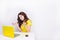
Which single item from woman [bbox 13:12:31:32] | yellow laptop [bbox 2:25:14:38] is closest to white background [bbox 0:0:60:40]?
woman [bbox 13:12:31:32]

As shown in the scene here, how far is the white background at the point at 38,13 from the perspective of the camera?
63.9 inches

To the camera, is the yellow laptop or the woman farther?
the woman

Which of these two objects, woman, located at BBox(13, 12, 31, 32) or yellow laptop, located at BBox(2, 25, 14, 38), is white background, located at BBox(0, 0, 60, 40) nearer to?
woman, located at BBox(13, 12, 31, 32)

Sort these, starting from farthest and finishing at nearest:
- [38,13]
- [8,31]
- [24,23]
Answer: [38,13] < [24,23] < [8,31]

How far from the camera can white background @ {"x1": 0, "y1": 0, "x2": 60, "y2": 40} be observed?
5.32 feet

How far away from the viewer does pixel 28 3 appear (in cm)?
162

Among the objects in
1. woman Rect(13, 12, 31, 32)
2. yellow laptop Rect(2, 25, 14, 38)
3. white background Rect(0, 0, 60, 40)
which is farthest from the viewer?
white background Rect(0, 0, 60, 40)

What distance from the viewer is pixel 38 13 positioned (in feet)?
5.37

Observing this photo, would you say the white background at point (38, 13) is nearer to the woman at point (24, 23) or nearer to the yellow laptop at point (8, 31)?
the woman at point (24, 23)

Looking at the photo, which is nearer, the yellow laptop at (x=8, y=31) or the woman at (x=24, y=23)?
the yellow laptop at (x=8, y=31)

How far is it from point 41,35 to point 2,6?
0.64m

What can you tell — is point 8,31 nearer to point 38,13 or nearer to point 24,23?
point 24,23

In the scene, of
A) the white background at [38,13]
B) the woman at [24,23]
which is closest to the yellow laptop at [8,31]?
the woman at [24,23]

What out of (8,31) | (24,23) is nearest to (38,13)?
(24,23)
